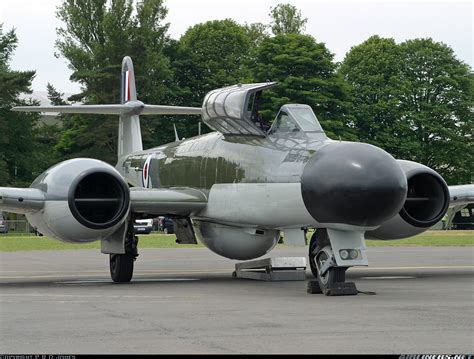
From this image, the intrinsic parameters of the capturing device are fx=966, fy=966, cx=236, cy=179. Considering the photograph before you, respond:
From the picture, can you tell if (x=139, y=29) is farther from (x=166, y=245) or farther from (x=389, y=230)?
(x=389, y=230)

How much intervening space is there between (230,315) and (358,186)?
3.18m

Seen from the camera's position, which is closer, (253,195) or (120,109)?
(253,195)

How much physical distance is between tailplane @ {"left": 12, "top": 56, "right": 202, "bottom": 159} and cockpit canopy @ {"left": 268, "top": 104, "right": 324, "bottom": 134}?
Answer: 19.4 ft

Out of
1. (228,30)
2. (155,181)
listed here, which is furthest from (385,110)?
(155,181)

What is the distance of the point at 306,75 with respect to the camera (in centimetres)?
7125

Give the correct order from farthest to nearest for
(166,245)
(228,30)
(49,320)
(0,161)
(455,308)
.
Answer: (228,30), (0,161), (166,245), (455,308), (49,320)

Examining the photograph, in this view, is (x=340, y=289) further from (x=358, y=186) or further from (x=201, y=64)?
(x=201, y=64)

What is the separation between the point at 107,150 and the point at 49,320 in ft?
204

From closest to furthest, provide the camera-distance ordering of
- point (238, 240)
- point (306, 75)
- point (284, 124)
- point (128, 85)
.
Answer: point (284, 124)
point (238, 240)
point (128, 85)
point (306, 75)

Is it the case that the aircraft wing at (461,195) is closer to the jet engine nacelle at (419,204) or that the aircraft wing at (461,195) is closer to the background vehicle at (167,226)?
the jet engine nacelle at (419,204)

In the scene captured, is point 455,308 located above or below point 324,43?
below

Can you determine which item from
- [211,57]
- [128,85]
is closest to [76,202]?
[128,85]

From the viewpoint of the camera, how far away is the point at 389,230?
61.3 ft

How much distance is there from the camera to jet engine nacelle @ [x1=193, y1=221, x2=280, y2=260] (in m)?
18.2
